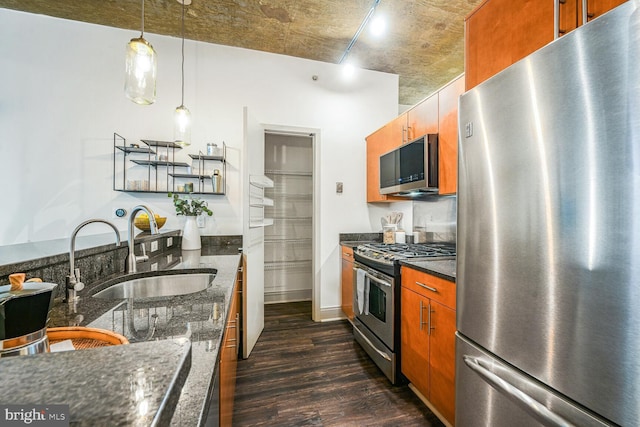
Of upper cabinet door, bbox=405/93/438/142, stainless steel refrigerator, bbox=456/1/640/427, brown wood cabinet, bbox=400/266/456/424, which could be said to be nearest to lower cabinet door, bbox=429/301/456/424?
brown wood cabinet, bbox=400/266/456/424

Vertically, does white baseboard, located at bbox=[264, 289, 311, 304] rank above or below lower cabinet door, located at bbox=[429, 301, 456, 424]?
below

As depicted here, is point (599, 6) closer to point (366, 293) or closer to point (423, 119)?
point (423, 119)

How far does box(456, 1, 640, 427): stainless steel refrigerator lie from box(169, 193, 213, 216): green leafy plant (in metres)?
2.29

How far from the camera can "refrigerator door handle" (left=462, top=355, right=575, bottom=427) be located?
31.5 inches

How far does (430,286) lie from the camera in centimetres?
158

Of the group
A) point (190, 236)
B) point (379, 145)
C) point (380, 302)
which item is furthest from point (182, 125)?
point (380, 302)

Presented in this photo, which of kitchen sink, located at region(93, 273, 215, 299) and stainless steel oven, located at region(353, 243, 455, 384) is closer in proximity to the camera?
kitchen sink, located at region(93, 273, 215, 299)

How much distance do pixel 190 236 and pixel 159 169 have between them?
0.85 metres

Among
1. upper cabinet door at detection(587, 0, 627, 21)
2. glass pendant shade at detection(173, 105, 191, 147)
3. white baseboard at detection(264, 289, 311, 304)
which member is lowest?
white baseboard at detection(264, 289, 311, 304)

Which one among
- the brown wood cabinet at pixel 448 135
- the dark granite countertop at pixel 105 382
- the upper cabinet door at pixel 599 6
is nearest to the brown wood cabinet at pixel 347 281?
the brown wood cabinet at pixel 448 135

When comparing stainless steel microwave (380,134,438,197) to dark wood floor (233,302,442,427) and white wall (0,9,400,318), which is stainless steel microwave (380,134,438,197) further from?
dark wood floor (233,302,442,427)

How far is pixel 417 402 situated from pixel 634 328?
1.48 m

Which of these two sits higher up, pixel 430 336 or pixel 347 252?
pixel 347 252

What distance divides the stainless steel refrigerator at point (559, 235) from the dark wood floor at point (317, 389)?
731 mm
